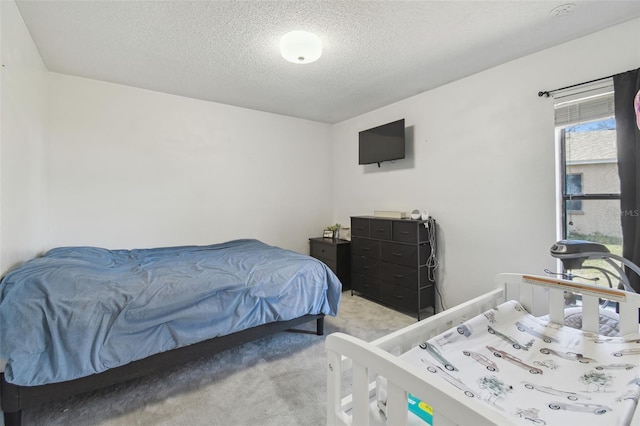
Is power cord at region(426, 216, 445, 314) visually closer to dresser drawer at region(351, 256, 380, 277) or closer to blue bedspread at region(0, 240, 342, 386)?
dresser drawer at region(351, 256, 380, 277)

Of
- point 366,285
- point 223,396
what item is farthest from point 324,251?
point 223,396

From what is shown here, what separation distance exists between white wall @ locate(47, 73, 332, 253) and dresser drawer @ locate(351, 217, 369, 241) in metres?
0.94

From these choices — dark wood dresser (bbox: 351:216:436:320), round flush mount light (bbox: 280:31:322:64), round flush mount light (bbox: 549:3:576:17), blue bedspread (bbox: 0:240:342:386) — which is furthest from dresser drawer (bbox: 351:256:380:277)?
round flush mount light (bbox: 549:3:576:17)

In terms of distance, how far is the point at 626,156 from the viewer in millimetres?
1950

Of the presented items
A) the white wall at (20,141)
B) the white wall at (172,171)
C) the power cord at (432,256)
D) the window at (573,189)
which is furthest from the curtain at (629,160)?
the white wall at (20,141)

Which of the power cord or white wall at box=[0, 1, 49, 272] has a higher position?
white wall at box=[0, 1, 49, 272]

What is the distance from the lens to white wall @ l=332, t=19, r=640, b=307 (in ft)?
7.47

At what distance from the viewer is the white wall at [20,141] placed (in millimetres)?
1735

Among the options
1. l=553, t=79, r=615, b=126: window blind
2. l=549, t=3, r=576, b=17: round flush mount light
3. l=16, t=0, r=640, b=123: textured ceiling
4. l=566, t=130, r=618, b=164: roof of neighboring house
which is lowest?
l=566, t=130, r=618, b=164: roof of neighboring house

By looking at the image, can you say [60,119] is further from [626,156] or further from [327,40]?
[626,156]

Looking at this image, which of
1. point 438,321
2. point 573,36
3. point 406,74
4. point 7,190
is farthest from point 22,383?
point 573,36

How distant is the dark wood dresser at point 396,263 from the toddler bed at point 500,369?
1.33 m

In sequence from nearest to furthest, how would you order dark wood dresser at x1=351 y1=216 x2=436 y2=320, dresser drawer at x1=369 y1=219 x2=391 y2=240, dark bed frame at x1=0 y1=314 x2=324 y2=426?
dark bed frame at x1=0 y1=314 x2=324 y2=426, dark wood dresser at x1=351 y1=216 x2=436 y2=320, dresser drawer at x1=369 y1=219 x2=391 y2=240

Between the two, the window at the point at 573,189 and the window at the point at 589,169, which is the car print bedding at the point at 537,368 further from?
the window at the point at 573,189
